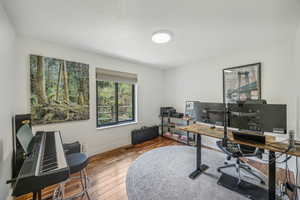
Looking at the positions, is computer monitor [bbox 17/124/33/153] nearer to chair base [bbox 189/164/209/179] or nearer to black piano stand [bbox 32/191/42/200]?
black piano stand [bbox 32/191/42/200]

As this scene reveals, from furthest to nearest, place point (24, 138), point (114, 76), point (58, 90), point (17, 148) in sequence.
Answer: point (114, 76), point (58, 90), point (17, 148), point (24, 138)

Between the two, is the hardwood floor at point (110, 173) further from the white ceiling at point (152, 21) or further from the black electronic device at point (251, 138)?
the white ceiling at point (152, 21)

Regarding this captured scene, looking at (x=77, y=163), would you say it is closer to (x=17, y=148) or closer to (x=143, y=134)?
(x=17, y=148)

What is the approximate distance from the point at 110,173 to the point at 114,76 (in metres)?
2.17

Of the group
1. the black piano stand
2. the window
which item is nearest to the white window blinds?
the window

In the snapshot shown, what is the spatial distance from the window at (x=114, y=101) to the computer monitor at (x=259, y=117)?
262cm

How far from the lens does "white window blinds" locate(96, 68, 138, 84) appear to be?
2.88m

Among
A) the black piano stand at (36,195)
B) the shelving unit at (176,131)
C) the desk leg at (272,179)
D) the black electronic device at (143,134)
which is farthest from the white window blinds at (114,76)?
the desk leg at (272,179)

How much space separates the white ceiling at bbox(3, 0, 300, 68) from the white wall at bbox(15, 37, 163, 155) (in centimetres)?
23

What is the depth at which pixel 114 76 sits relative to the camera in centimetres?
312

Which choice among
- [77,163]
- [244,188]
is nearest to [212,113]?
[244,188]

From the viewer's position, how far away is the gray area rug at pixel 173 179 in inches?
64.6

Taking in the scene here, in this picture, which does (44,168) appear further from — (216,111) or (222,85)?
(222,85)

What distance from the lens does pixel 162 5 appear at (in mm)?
1363
